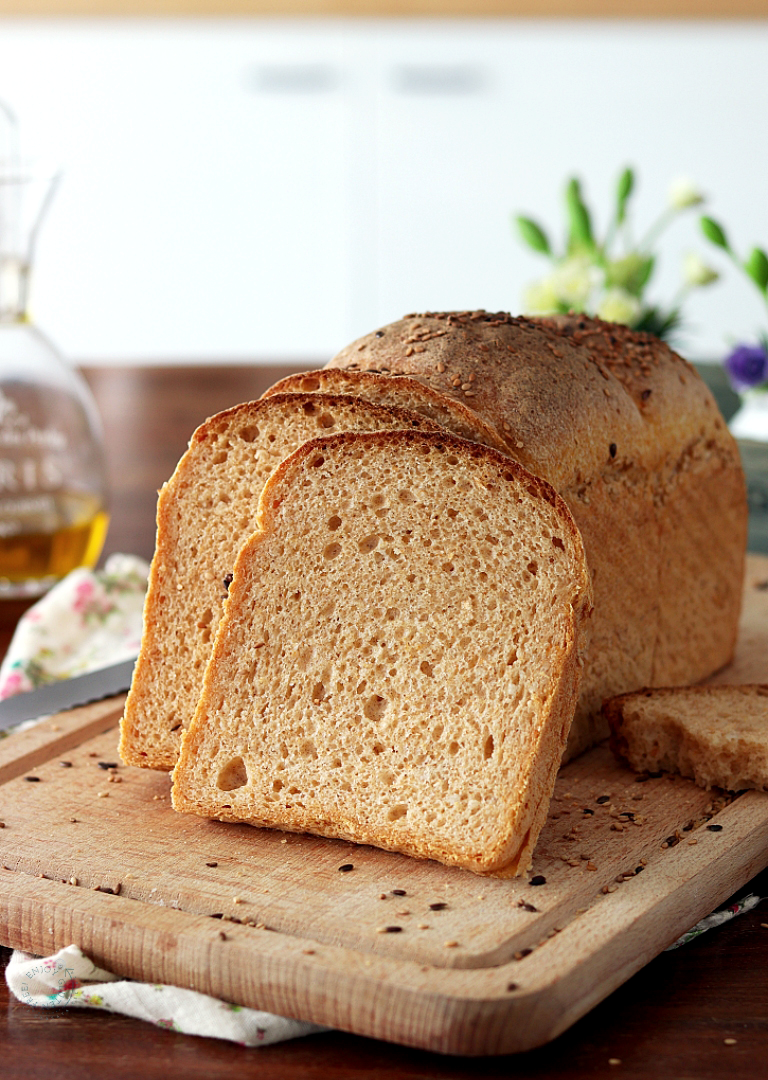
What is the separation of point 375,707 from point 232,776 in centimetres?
26

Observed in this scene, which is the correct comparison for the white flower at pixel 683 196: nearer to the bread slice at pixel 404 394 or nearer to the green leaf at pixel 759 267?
the green leaf at pixel 759 267

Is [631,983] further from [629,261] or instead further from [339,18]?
[339,18]

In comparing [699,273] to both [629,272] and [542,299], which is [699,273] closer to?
[629,272]

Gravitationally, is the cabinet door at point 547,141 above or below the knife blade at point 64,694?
above

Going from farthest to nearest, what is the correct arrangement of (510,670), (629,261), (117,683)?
(629,261)
(117,683)
(510,670)

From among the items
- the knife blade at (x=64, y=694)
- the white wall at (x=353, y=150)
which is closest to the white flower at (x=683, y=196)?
the knife blade at (x=64, y=694)

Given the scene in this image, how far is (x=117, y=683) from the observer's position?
2621 mm

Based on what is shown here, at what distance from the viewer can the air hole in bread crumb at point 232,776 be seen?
1.99 metres

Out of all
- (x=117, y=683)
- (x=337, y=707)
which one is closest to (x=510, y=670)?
(x=337, y=707)

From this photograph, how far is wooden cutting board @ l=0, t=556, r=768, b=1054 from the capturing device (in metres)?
1.52

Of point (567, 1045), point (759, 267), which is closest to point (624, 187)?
point (759, 267)

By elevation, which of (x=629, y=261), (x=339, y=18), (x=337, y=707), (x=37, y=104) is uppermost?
(x=339, y=18)

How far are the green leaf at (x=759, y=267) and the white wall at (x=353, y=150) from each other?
11.3ft

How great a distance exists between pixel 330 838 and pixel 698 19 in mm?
5910
